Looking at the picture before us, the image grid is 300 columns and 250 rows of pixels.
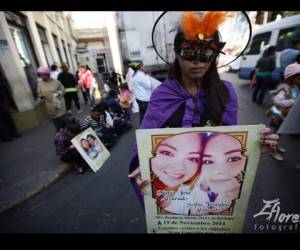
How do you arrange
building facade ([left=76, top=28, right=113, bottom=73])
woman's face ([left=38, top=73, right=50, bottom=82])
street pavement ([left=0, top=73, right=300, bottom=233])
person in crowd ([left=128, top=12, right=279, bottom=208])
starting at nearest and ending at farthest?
person in crowd ([left=128, top=12, right=279, bottom=208]) → street pavement ([left=0, top=73, right=300, bottom=233]) → woman's face ([left=38, top=73, right=50, bottom=82]) → building facade ([left=76, top=28, right=113, bottom=73])

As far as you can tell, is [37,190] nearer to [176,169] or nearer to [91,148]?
[91,148]

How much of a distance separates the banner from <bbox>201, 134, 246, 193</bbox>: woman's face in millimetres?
2872

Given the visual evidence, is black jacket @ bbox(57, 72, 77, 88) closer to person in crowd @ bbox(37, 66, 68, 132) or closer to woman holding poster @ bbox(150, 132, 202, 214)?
person in crowd @ bbox(37, 66, 68, 132)

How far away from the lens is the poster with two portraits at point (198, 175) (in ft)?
3.13

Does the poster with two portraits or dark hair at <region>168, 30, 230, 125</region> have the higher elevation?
dark hair at <region>168, 30, 230, 125</region>

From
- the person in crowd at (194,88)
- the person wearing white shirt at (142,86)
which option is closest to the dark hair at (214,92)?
the person in crowd at (194,88)

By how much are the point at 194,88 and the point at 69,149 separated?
3092 mm

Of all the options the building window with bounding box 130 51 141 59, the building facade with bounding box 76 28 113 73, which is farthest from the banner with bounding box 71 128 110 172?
the building facade with bounding box 76 28 113 73

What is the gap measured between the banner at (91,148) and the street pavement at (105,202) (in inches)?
6.7

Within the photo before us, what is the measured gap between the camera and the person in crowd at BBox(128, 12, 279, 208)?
1.04m

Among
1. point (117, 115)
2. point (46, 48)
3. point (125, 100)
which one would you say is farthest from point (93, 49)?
point (117, 115)

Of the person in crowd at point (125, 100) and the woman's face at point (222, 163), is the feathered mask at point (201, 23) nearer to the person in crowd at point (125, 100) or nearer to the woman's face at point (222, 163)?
the woman's face at point (222, 163)
